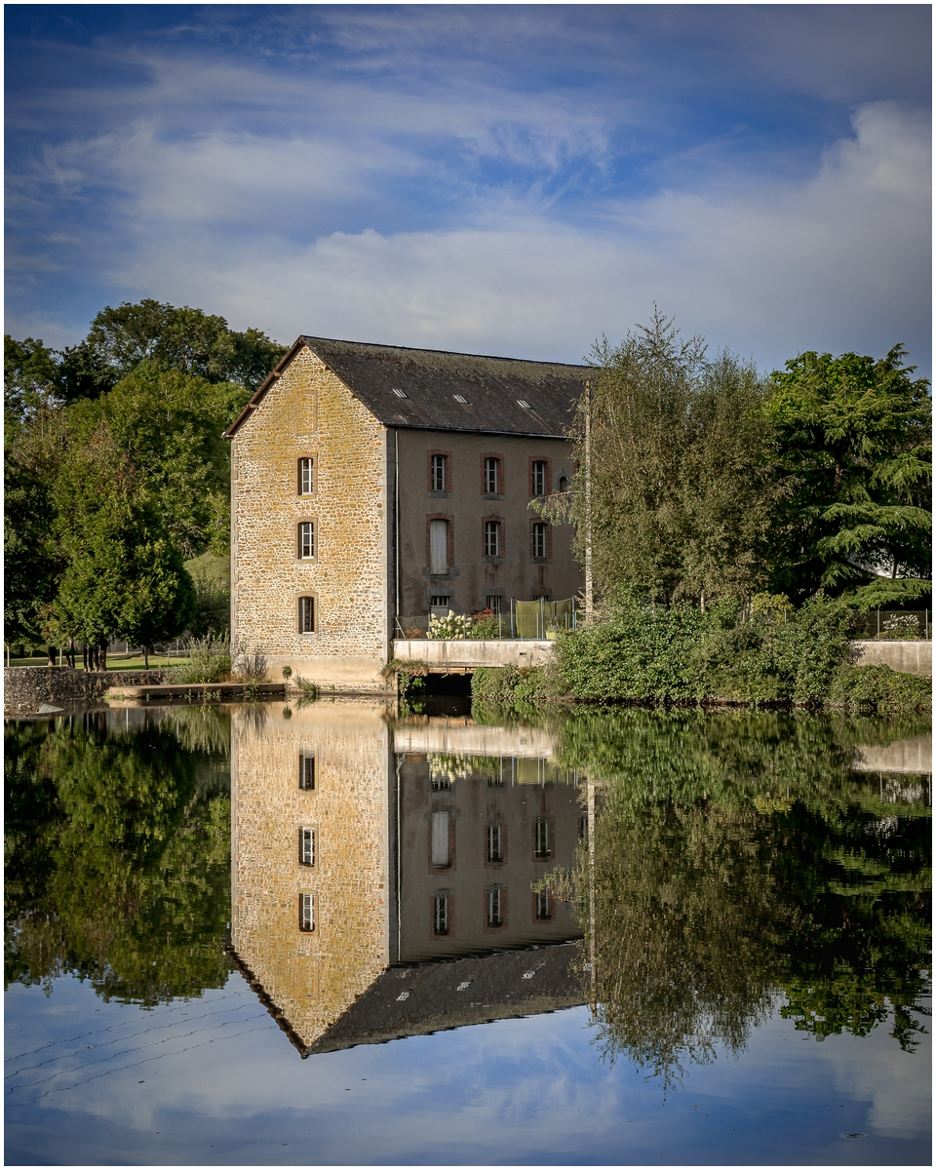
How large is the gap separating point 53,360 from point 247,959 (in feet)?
173

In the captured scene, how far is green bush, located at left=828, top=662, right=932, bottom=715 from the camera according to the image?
91.0ft

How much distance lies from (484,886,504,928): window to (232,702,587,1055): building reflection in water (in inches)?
0.7

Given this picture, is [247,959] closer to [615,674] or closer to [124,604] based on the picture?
[615,674]

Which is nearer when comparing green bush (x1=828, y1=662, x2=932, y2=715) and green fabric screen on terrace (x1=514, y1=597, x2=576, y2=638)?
green bush (x1=828, y1=662, x2=932, y2=715)

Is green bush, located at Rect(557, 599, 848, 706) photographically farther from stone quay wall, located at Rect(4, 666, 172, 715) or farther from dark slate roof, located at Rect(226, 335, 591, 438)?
stone quay wall, located at Rect(4, 666, 172, 715)

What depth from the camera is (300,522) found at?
37.5 m

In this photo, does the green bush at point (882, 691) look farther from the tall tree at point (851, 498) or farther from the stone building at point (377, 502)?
the stone building at point (377, 502)

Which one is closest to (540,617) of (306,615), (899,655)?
(306,615)

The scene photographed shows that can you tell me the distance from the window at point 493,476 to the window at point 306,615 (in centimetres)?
535

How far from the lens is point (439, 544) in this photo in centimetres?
3694

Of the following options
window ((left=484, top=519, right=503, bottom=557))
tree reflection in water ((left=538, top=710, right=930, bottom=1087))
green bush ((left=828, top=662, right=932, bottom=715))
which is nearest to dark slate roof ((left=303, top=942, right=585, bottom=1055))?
tree reflection in water ((left=538, top=710, right=930, bottom=1087))

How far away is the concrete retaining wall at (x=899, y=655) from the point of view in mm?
28172

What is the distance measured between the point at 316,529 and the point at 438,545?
10.1 ft

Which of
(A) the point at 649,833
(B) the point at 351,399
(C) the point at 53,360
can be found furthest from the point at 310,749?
(C) the point at 53,360
